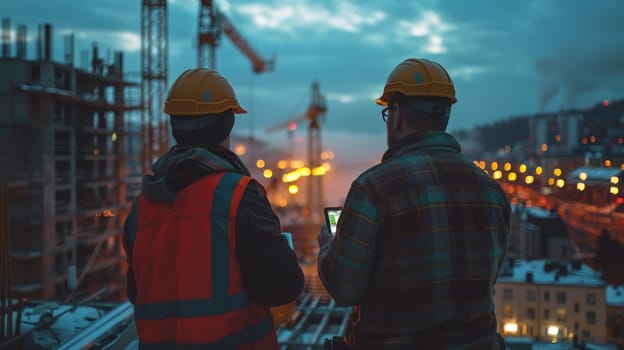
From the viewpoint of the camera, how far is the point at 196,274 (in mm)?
1523

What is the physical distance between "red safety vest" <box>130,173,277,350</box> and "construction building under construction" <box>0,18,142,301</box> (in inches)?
557

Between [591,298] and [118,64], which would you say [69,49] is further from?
[591,298]

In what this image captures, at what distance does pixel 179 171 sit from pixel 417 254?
30.0 inches

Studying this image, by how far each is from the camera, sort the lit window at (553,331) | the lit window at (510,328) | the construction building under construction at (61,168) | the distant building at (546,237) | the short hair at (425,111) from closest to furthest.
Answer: the short hair at (425,111) < the construction building under construction at (61,168) < the lit window at (510,328) < the lit window at (553,331) < the distant building at (546,237)

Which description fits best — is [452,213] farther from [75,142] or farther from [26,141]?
[75,142]

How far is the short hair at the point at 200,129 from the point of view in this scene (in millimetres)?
1742

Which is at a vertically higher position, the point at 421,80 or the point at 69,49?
the point at 69,49

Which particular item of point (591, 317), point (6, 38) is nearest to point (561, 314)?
point (591, 317)

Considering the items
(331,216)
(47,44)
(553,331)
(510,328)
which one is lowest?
(553,331)

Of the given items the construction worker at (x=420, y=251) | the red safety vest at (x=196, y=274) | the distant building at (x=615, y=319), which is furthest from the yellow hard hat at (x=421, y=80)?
the distant building at (x=615, y=319)

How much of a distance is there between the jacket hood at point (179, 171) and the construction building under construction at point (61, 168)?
14205mm

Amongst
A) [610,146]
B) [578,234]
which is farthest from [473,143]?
[610,146]

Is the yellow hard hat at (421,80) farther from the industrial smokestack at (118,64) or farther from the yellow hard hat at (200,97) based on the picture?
the industrial smokestack at (118,64)

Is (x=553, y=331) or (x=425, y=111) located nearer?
(x=425, y=111)
